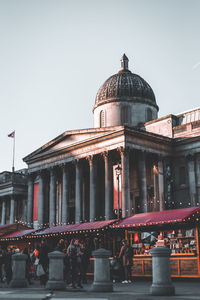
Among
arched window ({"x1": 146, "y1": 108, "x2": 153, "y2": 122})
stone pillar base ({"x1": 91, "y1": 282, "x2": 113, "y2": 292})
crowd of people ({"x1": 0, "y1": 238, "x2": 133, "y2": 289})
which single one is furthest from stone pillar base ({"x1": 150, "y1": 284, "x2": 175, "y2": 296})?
arched window ({"x1": 146, "y1": 108, "x2": 153, "y2": 122})

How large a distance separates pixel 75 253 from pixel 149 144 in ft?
82.9

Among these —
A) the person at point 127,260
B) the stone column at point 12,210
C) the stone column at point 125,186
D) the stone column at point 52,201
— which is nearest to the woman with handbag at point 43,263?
the person at point 127,260

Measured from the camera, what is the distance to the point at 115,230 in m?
29.2

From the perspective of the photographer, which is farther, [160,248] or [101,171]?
[101,171]

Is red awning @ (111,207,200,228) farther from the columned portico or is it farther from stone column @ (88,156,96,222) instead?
the columned portico

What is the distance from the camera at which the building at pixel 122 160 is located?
137 feet

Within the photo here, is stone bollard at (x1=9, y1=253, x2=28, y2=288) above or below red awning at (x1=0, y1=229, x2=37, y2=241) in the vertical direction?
below

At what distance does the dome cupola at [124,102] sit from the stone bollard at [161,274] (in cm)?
3694

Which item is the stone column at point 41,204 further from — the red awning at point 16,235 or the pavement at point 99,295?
the pavement at point 99,295

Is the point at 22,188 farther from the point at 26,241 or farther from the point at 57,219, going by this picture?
the point at 26,241

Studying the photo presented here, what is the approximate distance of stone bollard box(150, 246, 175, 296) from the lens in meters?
14.5

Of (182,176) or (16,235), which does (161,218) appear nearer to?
(16,235)

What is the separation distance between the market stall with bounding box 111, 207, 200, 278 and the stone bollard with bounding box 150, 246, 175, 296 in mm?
8351

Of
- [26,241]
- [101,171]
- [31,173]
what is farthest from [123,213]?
[31,173]
